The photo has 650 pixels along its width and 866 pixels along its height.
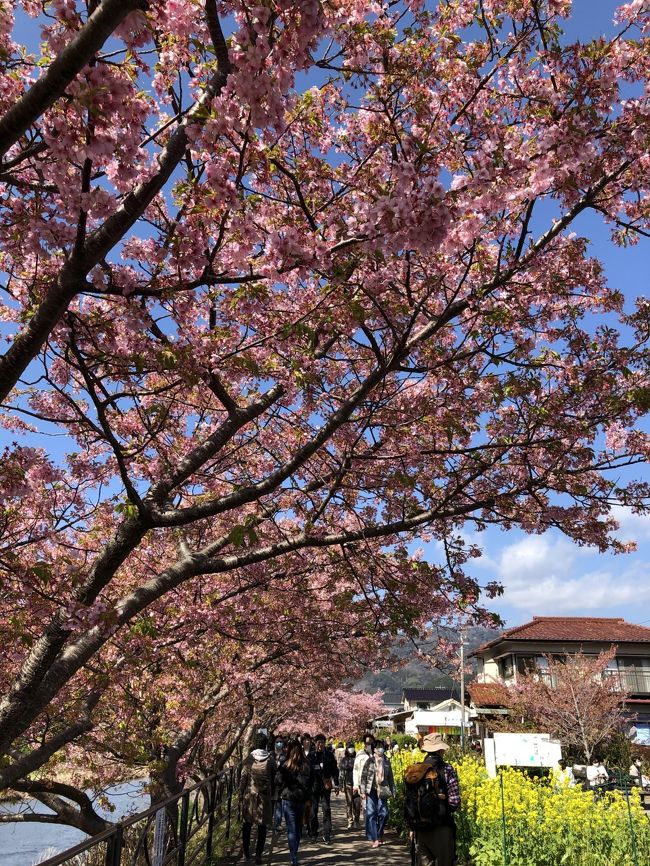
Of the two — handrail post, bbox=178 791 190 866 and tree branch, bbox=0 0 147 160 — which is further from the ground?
tree branch, bbox=0 0 147 160

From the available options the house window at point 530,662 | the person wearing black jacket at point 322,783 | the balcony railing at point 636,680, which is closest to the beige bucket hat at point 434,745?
the person wearing black jacket at point 322,783

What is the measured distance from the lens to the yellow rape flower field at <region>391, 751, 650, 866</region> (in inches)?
291

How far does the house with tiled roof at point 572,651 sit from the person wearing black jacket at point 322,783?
24.1 meters

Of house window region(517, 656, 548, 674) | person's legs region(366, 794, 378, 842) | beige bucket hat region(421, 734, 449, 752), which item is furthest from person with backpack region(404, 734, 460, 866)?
house window region(517, 656, 548, 674)

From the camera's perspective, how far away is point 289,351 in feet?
19.0

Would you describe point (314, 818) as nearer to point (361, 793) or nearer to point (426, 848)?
point (361, 793)

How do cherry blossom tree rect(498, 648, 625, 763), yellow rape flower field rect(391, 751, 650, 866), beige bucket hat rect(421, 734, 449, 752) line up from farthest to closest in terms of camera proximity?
cherry blossom tree rect(498, 648, 625, 763) < beige bucket hat rect(421, 734, 449, 752) < yellow rape flower field rect(391, 751, 650, 866)

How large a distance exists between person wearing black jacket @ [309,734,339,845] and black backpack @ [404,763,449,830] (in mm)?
7135

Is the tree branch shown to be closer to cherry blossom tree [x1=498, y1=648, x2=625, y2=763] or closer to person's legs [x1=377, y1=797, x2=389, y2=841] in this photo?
person's legs [x1=377, y1=797, x2=389, y2=841]

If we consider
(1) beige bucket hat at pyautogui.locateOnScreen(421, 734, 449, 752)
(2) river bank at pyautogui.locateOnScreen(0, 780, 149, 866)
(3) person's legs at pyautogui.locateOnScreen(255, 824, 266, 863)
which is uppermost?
(1) beige bucket hat at pyautogui.locateOnScreen(421, 734, 449, 752)

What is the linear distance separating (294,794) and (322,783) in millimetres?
4653

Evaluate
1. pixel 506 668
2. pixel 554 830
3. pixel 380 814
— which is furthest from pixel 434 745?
pixel 506 668

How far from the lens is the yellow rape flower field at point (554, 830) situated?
740cm

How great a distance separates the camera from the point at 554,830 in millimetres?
7812
